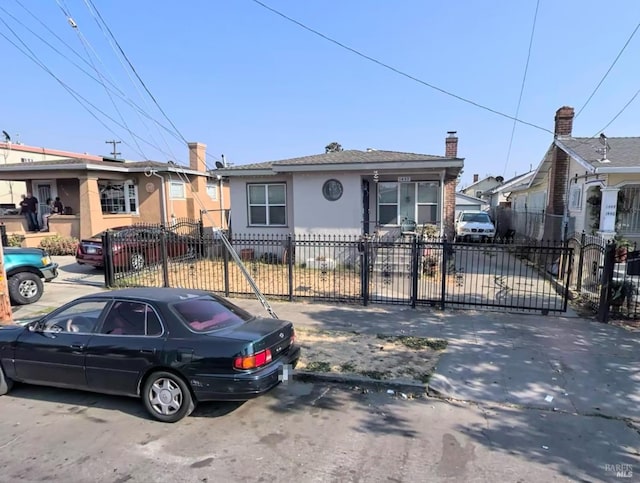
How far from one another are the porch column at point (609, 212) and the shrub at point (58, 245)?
19.0m

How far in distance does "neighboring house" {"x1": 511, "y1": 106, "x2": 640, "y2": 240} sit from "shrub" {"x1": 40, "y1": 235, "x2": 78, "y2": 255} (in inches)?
749

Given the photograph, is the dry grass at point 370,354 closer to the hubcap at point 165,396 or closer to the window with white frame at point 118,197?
the hubcap at point 165,396

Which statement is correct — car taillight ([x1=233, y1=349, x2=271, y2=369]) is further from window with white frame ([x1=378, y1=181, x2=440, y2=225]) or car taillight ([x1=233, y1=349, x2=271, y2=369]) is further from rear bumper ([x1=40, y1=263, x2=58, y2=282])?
window with white frame ([x1=378, y1=181, x2=440, y2=225])

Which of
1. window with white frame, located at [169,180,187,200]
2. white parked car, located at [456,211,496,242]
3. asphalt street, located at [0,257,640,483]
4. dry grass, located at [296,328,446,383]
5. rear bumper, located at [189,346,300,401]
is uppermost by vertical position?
window with white frame, located at [169,180,187,200]

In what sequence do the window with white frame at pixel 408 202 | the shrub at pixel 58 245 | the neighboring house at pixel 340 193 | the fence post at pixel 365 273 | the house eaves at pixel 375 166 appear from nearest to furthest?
the fence post at pixel 365 273 < the house eaves at pixel 375 166 < the neighboring house at pixel 340 193 < the window with white frame at pixel 408 202 < the shrub at pixel 58 245

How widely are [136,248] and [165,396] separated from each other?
8794mm

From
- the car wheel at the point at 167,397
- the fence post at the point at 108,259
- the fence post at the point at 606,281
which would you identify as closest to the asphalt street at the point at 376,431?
the car wheel at the point at 167,397

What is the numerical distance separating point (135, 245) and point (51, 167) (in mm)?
8224

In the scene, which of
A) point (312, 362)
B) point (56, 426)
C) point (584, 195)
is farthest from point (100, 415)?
point (584, 195)

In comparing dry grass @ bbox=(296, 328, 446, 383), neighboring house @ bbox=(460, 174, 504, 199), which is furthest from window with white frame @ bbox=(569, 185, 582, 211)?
neighboring house @ bbox=(460, 174, 504, 199)

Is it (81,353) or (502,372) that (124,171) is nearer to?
(81,353)

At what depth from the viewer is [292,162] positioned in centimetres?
1412

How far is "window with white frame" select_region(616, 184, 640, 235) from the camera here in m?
12.7

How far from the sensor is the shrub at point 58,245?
16656 millimetres
